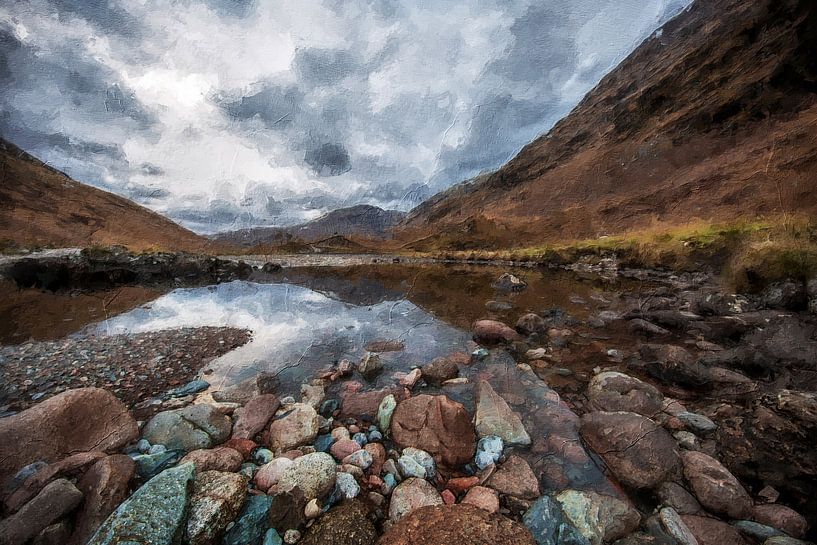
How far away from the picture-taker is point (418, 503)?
2.12m

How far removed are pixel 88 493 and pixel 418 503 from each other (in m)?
2.17

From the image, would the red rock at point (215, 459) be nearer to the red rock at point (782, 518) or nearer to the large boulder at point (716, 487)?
the large boulder at point (716, 487)

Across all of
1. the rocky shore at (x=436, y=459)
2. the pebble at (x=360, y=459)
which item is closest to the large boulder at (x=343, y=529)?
the rocky shore at (x=436, y=459)

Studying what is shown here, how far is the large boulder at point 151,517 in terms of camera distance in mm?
1505

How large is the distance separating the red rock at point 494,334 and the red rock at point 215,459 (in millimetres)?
4271

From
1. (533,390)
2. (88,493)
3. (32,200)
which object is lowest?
(533,390)

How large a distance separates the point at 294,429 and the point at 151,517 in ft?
4.36

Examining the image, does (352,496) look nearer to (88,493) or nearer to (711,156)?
(88,493)

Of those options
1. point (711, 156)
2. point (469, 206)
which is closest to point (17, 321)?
point (469, 206)

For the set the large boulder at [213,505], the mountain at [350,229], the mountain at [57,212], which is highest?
the mountain at [350,229]

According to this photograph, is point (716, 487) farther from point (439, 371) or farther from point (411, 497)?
point (439, 371)

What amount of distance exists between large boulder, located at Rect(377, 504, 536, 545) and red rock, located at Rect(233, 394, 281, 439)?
73.4 inches

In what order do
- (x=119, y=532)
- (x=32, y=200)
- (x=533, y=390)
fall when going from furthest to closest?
(x=32, y=200), (x=533, y=390), (x=119, y=532)

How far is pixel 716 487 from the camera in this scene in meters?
2.09
